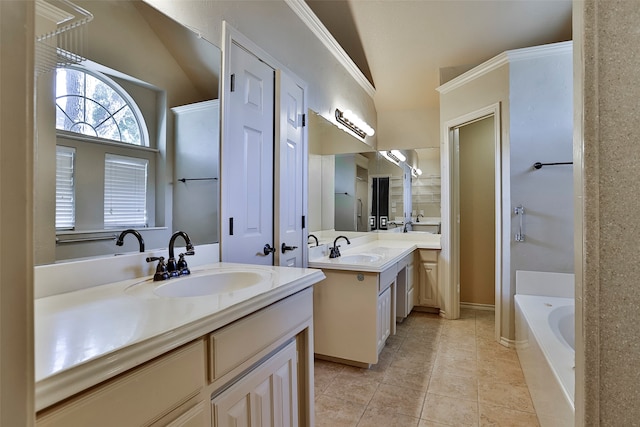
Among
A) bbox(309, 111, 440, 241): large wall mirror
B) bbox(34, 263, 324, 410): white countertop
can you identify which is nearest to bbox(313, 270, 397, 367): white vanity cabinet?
bbox(309, 111, 440, 241): large wall mirror

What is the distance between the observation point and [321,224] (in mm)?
2754

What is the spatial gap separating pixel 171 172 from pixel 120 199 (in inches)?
10.7

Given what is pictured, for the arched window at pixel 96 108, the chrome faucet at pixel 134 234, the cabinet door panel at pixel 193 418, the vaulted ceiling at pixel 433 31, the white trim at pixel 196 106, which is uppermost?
the vaulted ceiling at pixel 433 31

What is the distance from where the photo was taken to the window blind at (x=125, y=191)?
1.18m

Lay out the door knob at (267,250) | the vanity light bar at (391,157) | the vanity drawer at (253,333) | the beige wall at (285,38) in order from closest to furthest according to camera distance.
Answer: the vanity drawer at (253,333)
the beige wall at (285,38)
the door knob at (267,250)
the vanity light bar at (391,157)

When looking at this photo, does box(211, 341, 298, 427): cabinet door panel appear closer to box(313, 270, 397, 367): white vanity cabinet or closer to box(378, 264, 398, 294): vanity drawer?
box(313, 270, 397, 367): white vanity cabinet

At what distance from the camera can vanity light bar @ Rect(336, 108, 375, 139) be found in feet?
9.98

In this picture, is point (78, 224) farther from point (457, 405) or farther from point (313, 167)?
point (457, 405)

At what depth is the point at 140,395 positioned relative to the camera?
0.66 meters

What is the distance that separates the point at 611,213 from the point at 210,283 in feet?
4.13

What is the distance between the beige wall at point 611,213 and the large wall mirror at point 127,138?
1359 millimetres

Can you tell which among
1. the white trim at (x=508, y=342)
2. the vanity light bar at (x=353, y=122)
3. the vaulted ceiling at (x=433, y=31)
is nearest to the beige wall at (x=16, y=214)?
the vanity light bar at (x=353, y=122)

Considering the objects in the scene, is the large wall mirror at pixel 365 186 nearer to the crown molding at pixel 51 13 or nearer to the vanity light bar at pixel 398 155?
the vanity light bar at pixel 398 155

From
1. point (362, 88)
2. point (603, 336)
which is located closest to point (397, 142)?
point (362, 88)
